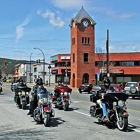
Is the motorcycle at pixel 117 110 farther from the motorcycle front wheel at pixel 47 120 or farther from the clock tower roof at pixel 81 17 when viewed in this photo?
the clock tower roof at pixel 81 17

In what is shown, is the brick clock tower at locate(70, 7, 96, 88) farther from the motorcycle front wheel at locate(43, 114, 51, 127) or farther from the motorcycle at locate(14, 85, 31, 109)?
the motorcycle front wheel at locate(43, 114, 51, 127)

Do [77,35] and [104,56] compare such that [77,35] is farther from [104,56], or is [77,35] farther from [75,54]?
[104,56]

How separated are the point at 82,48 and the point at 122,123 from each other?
56.4m

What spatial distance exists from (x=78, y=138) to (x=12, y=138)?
1855 mm

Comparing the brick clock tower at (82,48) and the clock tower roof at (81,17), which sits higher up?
the clock tower roof at (81,17)

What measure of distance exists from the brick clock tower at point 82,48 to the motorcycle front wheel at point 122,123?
181 ft

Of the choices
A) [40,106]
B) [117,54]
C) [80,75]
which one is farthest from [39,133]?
[117,54]

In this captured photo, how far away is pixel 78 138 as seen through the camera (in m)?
8.84

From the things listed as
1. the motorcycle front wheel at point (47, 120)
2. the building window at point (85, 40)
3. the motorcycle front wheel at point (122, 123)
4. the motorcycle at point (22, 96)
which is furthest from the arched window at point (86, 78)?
the motorcycle front wheel at point (122, 123)

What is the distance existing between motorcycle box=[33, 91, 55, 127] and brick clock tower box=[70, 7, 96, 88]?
53982 mm

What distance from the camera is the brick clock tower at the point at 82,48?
65.9 meters

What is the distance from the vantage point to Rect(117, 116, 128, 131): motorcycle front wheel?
32.6ft

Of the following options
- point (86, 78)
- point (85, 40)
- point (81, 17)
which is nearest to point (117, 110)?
point (85, 40)

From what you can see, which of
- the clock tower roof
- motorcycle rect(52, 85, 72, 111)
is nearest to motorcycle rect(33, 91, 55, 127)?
motorcycle rect(52, 85, 72, 111)
